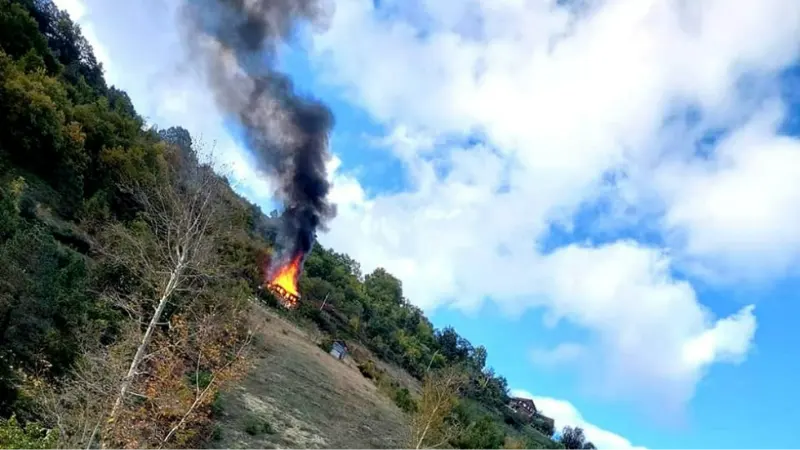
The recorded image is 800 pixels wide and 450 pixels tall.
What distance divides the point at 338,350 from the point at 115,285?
34056mm

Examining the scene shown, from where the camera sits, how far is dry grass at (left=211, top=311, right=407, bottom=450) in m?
26.2

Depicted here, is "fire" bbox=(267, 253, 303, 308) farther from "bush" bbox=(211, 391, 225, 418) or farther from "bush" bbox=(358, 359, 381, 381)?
"bush" bbox=(211, 391, 225, 418)

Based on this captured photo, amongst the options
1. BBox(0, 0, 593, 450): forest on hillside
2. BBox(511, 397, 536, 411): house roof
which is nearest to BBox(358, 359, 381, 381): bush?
BBox(0, 0, 593, 450): forest on hillside

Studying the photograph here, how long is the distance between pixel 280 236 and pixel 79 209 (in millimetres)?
31961

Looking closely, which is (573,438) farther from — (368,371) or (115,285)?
(115,285)

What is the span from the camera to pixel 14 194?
35.1 m

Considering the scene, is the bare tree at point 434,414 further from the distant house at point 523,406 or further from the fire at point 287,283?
the distant house at point 523,406

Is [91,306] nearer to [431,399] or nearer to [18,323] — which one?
[18,323]

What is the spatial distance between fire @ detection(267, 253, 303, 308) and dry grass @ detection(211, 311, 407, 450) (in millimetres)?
16179

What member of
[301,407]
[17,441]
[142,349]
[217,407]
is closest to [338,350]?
[301,407]

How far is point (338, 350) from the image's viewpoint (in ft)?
195

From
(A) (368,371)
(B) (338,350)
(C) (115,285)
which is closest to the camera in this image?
(C) (115,285)

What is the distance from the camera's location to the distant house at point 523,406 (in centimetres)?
12136

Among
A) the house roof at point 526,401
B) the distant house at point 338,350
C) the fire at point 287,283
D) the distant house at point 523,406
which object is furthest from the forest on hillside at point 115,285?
the house roof at point 526,401
